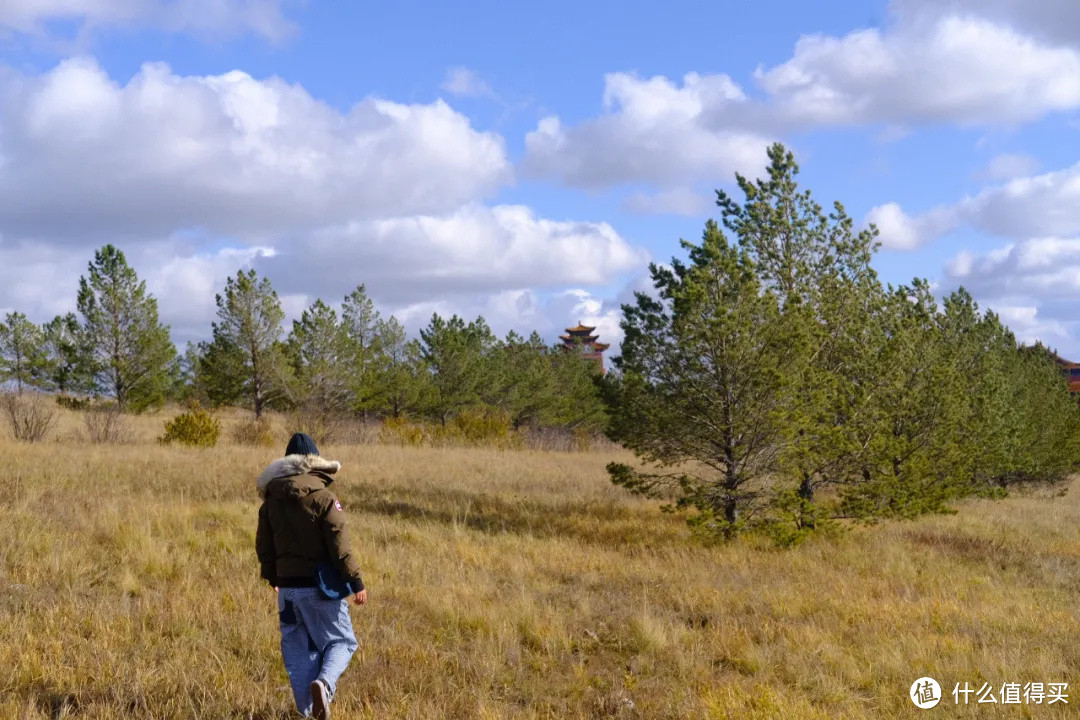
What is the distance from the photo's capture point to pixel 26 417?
2008 centimetres

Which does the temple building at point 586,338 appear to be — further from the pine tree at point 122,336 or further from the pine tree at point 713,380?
the pine tree at point 713,380

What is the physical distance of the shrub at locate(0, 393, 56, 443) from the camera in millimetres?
19906

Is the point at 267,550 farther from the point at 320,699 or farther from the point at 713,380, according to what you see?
Result: the point at 713,380

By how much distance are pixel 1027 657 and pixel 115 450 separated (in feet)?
58.4

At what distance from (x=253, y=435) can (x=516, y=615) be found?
19491mm

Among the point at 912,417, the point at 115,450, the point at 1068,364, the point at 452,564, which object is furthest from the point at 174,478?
the point at 1068,364

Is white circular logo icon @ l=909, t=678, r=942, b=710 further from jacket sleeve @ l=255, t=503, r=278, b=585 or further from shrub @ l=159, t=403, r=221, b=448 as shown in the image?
shrub @ l=159, t=403, r=221, b=448

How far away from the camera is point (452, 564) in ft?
30.7

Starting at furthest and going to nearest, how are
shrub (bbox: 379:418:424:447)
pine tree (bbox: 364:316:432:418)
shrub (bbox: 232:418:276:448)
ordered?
1. pine tree (bbox: 364:316:432:418)
2. shrub (bbox: 379:418:424:447)
3. shrub (bbox: 232:418:276:448)

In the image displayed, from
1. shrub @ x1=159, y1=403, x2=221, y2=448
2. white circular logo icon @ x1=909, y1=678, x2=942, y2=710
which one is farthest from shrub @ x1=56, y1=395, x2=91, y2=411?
white circular logo icon @ x1=909, y1=678, x2=942, y2=710

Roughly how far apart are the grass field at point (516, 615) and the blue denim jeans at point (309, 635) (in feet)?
1.14

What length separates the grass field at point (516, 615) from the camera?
210 inches

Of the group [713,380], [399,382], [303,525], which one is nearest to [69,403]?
[399,382]

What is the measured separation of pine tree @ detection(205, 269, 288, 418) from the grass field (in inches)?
818
